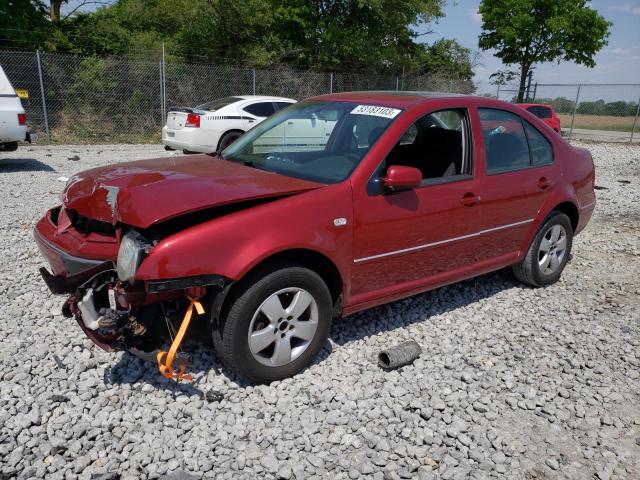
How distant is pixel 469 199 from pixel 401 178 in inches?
33.9

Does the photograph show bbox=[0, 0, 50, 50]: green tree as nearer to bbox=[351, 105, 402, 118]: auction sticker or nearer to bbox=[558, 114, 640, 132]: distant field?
bbox=[351, 105, 402, 118]: auction sticker

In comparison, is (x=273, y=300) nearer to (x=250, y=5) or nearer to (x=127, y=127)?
(x=127, y=127)

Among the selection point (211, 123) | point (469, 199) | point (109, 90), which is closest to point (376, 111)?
point (469, 199)

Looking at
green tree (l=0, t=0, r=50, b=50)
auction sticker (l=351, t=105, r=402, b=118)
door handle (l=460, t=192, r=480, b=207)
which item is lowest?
door handle (l=460, t=192, r=480, b=207)

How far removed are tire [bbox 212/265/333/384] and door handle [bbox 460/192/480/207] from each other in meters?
1.36

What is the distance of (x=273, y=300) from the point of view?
3.10m

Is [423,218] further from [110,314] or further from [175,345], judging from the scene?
[110,314]

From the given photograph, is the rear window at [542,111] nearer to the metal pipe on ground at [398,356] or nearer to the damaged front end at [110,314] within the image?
the metal pipe on ground at [398,356]

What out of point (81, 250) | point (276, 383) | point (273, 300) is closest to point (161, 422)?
point (276, 383)

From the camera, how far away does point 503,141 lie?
437cm

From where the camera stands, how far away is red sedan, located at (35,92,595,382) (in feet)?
9.43

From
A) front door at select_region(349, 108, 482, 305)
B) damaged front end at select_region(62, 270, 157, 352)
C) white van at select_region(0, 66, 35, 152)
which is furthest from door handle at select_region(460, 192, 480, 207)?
white van at select_region(0, 66, 35, 152)

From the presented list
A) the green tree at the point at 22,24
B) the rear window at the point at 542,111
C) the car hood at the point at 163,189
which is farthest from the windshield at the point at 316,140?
the rear window at the point at 542,111

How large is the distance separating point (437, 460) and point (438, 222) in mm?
1671
